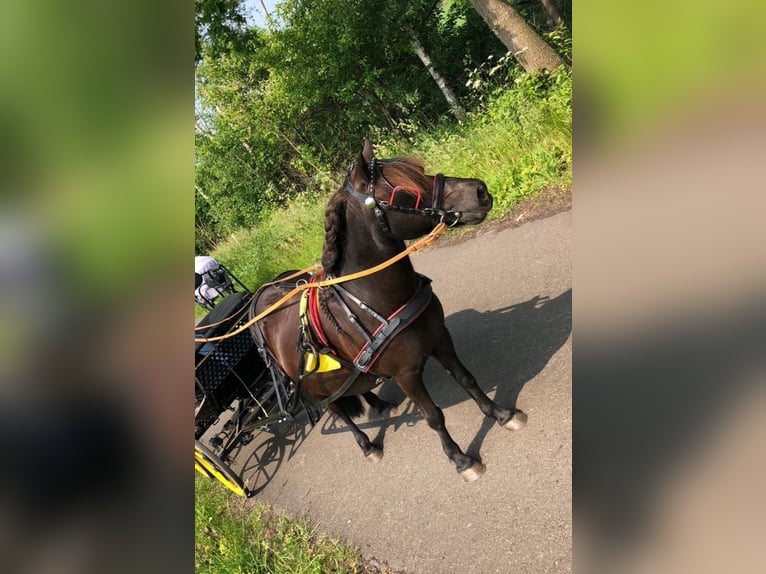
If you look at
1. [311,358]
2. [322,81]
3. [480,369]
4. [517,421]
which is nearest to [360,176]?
[311,358]

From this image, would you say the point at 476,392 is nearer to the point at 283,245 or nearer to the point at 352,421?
the point at 352,421

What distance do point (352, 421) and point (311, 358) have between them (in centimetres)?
109

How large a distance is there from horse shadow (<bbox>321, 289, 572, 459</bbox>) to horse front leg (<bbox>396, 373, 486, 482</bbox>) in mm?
115

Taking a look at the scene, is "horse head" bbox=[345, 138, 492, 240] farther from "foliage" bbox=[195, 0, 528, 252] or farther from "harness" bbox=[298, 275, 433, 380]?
"foliage" bbox=[195, 0, 528, 252]

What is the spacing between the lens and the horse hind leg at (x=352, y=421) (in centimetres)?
370

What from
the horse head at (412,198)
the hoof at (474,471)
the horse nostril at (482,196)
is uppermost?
the horse head at (412,198)

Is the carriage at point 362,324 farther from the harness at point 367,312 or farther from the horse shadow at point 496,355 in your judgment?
the horse shadow at point 496,355

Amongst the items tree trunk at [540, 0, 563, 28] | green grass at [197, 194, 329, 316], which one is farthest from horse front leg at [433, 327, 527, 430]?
tree trunk at [540, 0, 563, 28]

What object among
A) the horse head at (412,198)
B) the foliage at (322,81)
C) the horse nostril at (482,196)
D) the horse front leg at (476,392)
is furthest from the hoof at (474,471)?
the foliage at (322,81)

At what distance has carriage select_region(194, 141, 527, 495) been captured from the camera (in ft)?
8.23

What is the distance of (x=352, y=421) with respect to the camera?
12.9 ft
